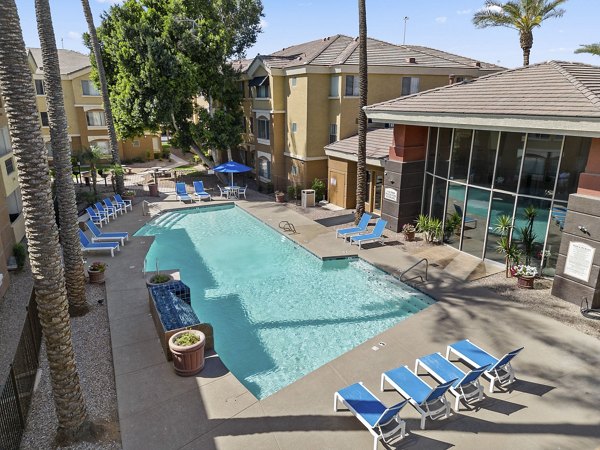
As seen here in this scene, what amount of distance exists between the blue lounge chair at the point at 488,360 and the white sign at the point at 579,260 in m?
5.15

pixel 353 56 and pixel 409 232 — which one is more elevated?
pixel 353 56

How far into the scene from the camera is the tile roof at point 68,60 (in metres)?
41.1

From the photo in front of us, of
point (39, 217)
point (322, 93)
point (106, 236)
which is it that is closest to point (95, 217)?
point (106, 236)

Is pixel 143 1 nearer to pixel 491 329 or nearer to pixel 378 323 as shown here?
pixel 378 323

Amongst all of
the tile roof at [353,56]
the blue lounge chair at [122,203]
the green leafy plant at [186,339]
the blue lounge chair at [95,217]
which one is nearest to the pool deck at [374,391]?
the green leafy plant at [186,339]

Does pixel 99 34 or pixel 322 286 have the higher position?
pixel 99 34

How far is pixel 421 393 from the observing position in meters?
8.65

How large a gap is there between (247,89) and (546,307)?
27128mm

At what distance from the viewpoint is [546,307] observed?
524 inches

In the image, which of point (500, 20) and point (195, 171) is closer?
point (500, 20)

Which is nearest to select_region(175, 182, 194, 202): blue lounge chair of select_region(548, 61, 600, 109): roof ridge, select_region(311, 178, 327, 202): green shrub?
select_region(311, 178, 327, 202): green shrub

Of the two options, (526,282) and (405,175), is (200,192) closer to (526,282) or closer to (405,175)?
(405,175)

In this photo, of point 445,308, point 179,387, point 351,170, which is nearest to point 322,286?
point 445,308

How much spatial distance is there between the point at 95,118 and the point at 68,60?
739 centimetres
